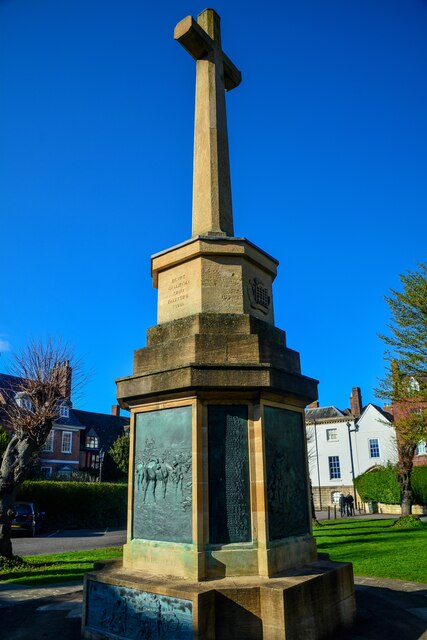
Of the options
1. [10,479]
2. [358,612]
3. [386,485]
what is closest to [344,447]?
[386,485]

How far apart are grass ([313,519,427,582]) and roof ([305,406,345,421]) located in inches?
1067

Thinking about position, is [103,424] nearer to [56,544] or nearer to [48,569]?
[56,544]

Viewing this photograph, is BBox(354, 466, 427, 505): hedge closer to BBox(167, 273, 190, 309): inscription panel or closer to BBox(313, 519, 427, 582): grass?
BBox(313, 519, 427, 582): grass

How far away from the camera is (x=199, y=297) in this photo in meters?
6.74

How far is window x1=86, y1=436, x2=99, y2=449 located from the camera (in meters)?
48.0

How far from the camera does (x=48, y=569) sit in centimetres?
1255

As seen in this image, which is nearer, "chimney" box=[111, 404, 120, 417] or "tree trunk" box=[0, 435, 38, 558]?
"tree trunk" box=[0, 435, 38, 558]

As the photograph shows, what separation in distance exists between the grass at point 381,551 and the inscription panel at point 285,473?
4.56 m

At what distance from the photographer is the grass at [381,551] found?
10306 mm

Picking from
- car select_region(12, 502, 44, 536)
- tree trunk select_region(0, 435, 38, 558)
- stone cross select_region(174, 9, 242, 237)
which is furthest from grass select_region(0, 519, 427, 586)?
car select_region(12, 502, 44, 536)

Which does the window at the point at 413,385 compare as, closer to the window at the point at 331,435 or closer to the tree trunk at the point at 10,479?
the tree trunk at the point at 10,479

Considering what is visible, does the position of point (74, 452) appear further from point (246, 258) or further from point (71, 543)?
point (246, 258)

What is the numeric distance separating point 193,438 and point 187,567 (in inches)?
56.0

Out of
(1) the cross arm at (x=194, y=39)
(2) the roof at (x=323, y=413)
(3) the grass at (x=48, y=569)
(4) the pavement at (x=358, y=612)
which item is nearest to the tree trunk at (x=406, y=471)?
(3) the grass at (x=48, y=569)
